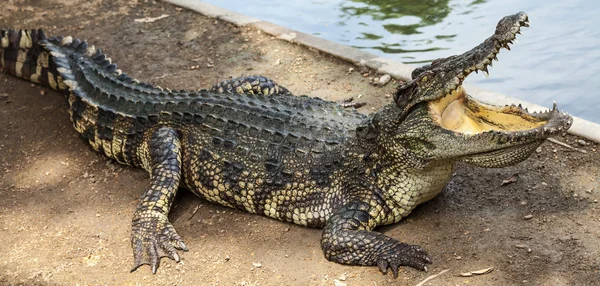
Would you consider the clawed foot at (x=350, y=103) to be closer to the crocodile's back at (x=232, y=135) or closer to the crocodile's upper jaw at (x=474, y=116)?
the crocodile's back at (x=232, y=135)

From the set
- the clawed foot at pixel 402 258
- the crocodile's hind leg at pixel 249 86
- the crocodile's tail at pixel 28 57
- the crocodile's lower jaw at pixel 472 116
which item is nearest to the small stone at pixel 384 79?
Answer: the crocodile's hind leg at pixel 249 86

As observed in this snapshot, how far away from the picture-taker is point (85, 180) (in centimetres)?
518

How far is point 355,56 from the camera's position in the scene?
6.49 meters

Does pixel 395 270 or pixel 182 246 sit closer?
pixel 395 270

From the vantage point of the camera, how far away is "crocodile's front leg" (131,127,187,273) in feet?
14.1

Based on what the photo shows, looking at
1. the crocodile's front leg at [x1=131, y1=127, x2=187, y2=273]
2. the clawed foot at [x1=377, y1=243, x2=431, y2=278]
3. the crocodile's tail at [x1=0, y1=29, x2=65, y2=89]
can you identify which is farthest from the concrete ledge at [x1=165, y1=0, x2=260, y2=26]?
the clawed foot at [x1=377, y1=243, x2=431, y2=278]

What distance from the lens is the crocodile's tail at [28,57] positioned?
20.2 feet

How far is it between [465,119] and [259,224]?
158 centimetres

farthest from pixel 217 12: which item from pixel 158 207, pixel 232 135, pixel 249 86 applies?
pixel 158 207

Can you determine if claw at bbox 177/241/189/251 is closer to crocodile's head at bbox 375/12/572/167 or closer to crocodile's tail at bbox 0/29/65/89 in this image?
crocodile's head at bbox 375/12/572/167

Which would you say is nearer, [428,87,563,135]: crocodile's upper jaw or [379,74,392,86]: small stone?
[428,87,563,135]: crocodile's upper jaw

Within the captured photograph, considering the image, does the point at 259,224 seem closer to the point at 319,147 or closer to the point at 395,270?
the point at 319,147

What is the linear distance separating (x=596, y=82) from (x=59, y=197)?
5.19 m

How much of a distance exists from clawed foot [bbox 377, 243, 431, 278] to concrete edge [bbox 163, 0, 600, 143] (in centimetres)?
187
